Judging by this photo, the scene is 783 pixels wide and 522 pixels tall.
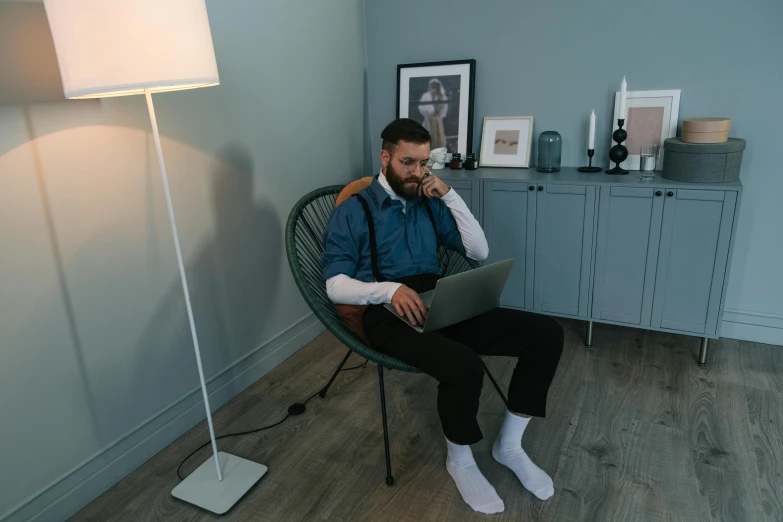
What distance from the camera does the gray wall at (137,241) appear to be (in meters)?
1.63

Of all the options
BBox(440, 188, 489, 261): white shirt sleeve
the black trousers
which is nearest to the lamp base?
the black trousers

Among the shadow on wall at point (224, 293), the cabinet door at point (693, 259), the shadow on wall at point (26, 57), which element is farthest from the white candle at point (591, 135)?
the shadow on wall at point (26, 57)

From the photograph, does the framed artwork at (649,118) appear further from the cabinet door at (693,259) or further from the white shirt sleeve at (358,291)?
the white shirt sleeve at (358,291)

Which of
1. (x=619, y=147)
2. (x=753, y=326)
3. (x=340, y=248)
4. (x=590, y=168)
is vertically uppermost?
(x=619, y=147)

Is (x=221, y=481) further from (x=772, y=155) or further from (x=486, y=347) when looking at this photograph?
(x=772, y=155)

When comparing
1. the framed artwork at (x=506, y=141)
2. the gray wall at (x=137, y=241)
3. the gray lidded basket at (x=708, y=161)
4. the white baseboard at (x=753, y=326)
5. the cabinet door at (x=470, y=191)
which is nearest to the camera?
the gray wall at (x=137, y=241)

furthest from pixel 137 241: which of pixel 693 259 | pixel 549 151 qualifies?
pixel 693 259

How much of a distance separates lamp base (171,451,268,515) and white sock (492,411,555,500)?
0.85 meters

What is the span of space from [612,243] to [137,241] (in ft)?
6.54

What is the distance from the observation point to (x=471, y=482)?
181 centimetres

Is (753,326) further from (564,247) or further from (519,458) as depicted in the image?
(519,458)

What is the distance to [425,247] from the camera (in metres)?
2.10

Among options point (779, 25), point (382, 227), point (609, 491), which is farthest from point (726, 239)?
point (382, 227)

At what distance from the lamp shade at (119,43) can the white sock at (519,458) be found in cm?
149
